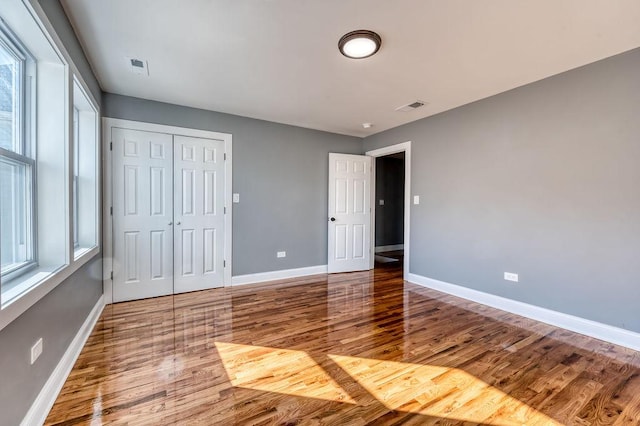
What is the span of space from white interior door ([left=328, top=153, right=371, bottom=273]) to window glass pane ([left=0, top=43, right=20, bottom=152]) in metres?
3.73

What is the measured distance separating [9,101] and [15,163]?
365 mm

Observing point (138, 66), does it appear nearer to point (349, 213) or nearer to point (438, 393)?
point (349, 213)

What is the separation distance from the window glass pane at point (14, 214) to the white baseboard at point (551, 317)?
4.15m

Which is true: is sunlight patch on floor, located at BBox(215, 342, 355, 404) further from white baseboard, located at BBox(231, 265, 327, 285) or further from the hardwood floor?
white baseboard, located at BBox(231, 265, 327, 285)

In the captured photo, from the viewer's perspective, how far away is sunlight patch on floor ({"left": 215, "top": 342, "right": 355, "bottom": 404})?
183cm

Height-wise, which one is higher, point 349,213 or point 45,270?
point 349,213

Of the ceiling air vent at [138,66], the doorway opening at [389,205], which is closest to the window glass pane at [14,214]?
the ceiling air vent at [138,66]

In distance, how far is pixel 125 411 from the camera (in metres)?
1.63

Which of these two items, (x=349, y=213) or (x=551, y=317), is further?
(x=349, y=213)

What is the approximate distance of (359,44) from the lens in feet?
7.52

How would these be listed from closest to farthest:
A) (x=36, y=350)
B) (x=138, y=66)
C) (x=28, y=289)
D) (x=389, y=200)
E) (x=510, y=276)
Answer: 1. (x=28, y=289)
2. (x=36, y=350)
3. (x=138, y=66)
4. (x=510, y=276)
5. (x=389, y=200)

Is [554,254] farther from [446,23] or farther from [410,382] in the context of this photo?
[446,23]

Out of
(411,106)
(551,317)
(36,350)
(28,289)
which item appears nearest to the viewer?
(28,289)

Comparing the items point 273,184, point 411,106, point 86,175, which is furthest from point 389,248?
point 86,175
